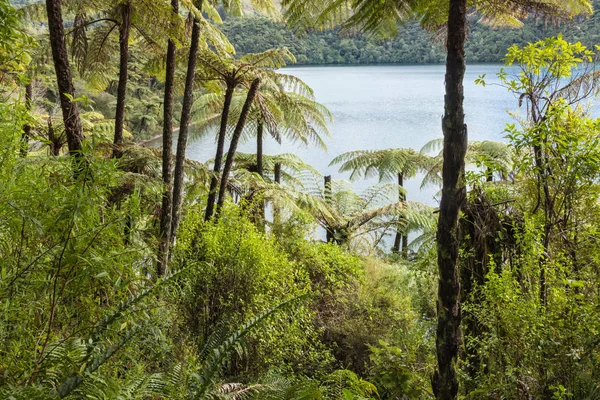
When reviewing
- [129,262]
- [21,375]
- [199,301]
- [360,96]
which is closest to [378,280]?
[199,301]

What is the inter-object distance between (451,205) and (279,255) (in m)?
3.24

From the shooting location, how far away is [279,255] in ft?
18.4

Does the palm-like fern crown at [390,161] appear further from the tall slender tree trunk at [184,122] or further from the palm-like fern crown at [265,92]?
the tall slender tree trunk at [184,122]

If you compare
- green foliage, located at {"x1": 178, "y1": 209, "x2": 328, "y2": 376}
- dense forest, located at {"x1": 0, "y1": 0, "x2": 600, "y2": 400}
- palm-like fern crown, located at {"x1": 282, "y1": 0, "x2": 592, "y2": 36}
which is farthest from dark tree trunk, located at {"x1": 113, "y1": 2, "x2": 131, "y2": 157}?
palm-like fern crown, located at {"x1": 282, "y1": 0, "x2": 592, "y2": 36}

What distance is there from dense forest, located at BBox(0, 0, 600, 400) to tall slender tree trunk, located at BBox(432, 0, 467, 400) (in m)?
0.01

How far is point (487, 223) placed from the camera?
3236 mm

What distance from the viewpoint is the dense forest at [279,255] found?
179cm

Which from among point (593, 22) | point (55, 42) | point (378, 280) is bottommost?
point (378, 280)

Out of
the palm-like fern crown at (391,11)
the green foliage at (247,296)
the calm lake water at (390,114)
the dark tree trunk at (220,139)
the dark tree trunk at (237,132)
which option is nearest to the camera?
the palm-like fern crown at (391,11)

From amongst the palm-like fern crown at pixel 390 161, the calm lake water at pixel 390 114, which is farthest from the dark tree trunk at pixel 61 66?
the calm lake water at pixel 390 114

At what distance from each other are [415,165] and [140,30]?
686 cm

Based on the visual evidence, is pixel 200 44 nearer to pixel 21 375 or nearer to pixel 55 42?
pixel 55 42

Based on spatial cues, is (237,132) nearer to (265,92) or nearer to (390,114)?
(265,92)

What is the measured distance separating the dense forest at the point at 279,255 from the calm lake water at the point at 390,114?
5.82 m
